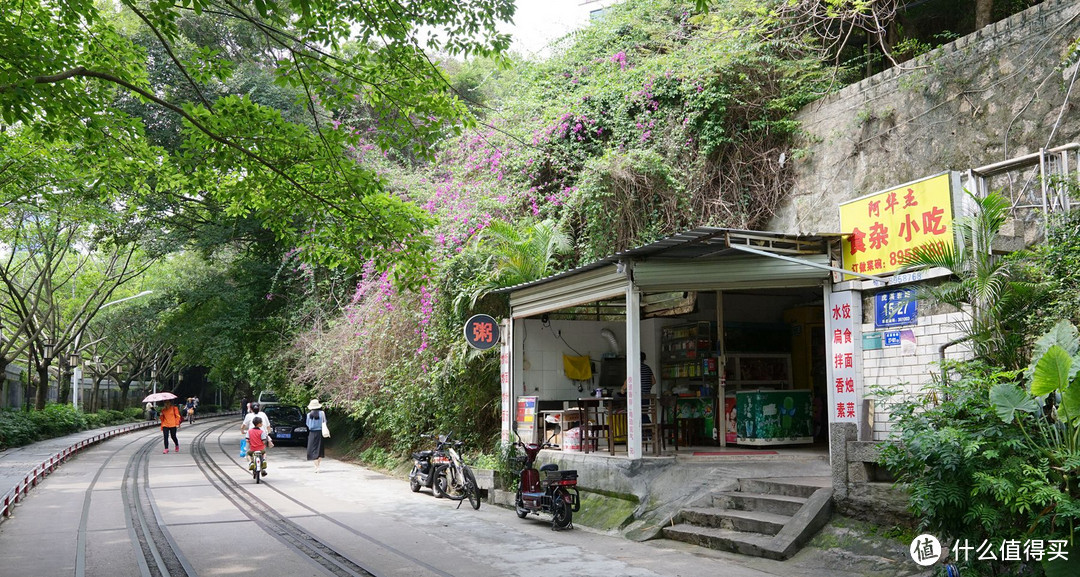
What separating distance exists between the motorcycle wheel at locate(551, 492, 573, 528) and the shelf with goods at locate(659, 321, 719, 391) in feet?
12.9

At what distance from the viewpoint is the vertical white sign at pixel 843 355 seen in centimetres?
947

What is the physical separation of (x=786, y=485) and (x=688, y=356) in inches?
167

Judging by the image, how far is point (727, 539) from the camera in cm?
837

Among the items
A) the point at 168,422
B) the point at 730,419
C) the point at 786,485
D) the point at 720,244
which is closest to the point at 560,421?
the point at 730,419

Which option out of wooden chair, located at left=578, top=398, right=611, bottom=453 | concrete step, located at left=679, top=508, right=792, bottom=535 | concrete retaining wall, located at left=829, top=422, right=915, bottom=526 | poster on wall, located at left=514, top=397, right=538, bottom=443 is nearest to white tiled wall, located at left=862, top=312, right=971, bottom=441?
concrete retaining wall, located at left=829, top=422, right=915, bottom=526

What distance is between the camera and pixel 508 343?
13695mm

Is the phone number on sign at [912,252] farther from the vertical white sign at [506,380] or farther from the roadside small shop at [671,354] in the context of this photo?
the vertical white sign at [506,380]

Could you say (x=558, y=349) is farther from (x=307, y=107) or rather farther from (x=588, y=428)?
(x=307, y=107)

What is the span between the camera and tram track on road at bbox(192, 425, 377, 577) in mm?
7738

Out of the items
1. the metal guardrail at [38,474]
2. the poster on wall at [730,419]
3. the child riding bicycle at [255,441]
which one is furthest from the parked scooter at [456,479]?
the metal guardrail at [38,474]

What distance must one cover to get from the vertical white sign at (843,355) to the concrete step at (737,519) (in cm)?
163

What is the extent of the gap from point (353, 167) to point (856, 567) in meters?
7.12

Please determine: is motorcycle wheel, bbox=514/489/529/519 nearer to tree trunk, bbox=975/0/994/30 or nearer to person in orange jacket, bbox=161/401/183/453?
tree trunk, bbox=975/0/994/30

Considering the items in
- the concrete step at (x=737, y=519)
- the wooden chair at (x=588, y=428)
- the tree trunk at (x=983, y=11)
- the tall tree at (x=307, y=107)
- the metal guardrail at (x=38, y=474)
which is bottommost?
the metal guardrail at (x=38, y=474)
